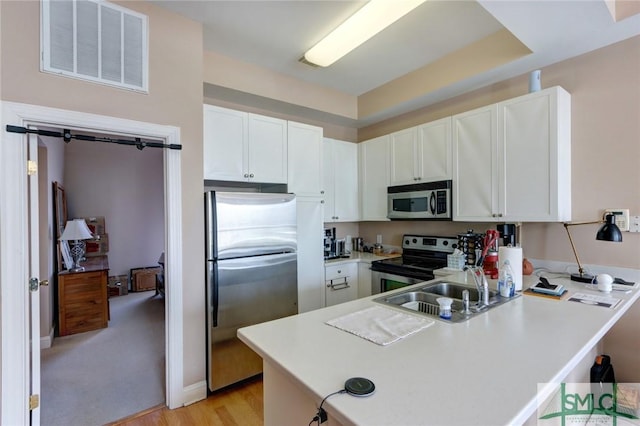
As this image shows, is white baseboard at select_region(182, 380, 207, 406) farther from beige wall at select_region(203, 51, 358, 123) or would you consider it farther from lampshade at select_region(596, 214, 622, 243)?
lampshade at select_region(596, 214, 622, 243)

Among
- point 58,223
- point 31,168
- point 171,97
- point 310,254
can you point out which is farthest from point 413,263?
point 58,223

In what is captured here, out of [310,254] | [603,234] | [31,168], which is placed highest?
[31,168]

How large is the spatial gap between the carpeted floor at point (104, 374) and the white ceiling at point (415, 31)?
3.05 metres

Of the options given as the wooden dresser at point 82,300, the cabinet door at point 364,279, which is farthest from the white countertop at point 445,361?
the wooden dresser at point 82,300

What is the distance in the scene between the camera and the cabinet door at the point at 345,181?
374 centimetres

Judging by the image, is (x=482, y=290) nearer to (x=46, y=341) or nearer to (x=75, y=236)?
(x=46, y=341)

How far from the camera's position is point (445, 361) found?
41.4 inches

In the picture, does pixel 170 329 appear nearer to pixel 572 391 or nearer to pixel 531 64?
pixel 572 391

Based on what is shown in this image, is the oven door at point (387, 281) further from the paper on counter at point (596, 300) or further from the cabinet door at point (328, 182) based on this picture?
the paper on counter at point (596, 300)

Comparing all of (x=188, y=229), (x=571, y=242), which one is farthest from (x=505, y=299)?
(x=188, y=229)

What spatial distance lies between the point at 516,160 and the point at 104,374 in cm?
414

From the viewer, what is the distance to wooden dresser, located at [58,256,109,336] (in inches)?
143

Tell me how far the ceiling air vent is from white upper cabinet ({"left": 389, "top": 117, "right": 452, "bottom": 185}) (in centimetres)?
252

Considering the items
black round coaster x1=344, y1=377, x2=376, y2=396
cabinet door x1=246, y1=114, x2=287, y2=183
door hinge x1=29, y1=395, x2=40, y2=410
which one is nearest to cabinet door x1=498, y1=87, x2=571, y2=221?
cabinet door x1=246, y1=114, x2=287, y2=183
